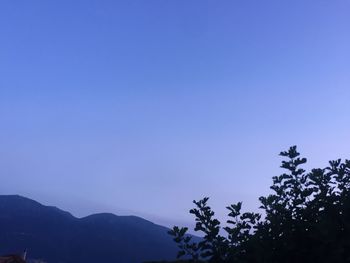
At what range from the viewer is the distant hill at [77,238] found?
120 meters

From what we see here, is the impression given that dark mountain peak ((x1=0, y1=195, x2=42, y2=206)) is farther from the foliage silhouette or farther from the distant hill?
the foliage silhouette

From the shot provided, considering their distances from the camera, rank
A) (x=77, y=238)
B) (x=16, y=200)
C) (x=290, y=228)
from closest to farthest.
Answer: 1. (x=290, y=228)
2. (x=77, y=238)
3. (x=16, y=200)

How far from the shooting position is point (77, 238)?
138875 mm

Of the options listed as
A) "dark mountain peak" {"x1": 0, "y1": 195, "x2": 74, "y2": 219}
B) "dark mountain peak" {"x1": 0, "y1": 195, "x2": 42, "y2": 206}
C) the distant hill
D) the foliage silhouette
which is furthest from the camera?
"dark mountain peak" {"x1": 0, "y1": 195, "x2": 42, "y2": 206}

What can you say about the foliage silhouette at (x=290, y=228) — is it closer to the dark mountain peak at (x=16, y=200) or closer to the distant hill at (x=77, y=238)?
the distant hill at (x=77, y=238)

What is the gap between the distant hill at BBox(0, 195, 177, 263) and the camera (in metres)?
120

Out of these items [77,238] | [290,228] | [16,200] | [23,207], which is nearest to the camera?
[290,228]

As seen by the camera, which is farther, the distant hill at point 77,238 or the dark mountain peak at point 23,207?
the dark mountain peak at point 23,207

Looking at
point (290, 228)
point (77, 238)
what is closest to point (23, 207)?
point (77, 238)

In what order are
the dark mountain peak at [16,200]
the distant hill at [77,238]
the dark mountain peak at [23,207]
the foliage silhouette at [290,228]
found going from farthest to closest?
1. the dark mountain peak at [16,200]
2. the dark mountain peak at [23,207]
3. the distant hill at [77,238]
4. the foliage silhouette at [290,228]

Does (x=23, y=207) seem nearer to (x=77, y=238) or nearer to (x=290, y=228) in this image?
(x=77, y=238)

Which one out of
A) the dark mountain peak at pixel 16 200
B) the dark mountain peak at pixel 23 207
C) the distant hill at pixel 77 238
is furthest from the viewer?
the dark mountain peak at pixel 16 200

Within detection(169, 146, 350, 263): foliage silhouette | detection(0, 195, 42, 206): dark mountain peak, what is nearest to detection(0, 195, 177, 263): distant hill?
detection(0, 195, 42, 206): dark mountain peak

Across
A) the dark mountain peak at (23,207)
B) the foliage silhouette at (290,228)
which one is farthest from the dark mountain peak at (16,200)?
the foliage silhouette at (290,228)
